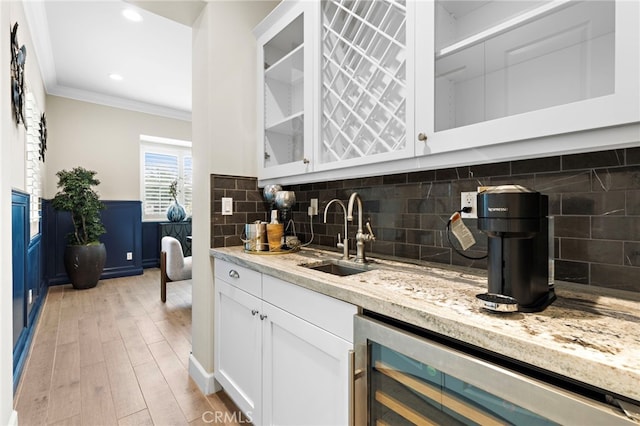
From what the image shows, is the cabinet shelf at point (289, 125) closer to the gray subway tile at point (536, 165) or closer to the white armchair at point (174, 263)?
the gray subway tile at point (536, 165)

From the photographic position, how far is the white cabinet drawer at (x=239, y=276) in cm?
146

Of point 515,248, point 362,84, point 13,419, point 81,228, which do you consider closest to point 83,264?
point 81,228

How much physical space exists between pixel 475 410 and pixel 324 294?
532 mm

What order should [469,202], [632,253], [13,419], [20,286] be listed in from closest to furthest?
[632,253]
[469,202]
[13,419]
[20,286]

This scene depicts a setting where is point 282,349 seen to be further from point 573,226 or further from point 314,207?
point 573,226

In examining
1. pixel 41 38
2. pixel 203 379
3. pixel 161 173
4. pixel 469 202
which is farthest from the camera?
pixel 161 173

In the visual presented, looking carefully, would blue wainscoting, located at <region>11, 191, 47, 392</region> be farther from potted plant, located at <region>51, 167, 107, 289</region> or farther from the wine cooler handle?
the wine cooler handle

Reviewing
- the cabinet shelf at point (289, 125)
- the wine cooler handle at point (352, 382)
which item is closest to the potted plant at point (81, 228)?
the cabinet shelf at point (289, 125)

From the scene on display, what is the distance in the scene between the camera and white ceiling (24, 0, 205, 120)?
8.66 feet

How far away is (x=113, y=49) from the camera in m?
3.33

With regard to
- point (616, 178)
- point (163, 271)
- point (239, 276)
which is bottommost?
point (163, 271)

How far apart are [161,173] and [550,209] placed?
5808 millimetres

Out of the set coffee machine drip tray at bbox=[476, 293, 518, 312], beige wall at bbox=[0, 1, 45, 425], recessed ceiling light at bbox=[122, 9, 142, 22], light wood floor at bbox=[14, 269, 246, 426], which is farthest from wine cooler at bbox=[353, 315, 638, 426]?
recessed ceiling light at bbox=[122, 9, 142, 22]

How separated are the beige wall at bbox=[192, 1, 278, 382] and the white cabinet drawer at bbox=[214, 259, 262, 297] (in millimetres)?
133
